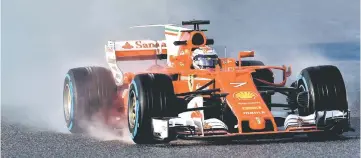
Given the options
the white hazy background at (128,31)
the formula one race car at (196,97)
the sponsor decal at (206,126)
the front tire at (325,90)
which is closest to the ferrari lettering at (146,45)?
the formula one race car at (196,97)

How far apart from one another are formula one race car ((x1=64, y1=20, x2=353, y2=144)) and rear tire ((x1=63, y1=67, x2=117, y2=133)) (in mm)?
19

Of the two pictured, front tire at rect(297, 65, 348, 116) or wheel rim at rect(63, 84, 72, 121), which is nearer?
front tire at rect(297, 65, 348, 116)

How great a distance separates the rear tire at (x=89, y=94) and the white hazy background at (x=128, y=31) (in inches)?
201

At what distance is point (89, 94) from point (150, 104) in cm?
319

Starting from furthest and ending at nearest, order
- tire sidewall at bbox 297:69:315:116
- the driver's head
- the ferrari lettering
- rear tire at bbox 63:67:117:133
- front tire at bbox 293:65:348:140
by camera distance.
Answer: the ferrari lettering < rear tire at bbox 63:67:117:133 < the driver's head < tire sidewall at bbox 297:69:315:116 < front tire at bbox 293:65:348:140

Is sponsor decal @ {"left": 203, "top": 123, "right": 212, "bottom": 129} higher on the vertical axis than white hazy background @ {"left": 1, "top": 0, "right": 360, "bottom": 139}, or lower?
lower

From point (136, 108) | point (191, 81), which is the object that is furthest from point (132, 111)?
point (191, 81)

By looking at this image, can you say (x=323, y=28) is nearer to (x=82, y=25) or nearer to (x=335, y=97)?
(x=82, y=25)

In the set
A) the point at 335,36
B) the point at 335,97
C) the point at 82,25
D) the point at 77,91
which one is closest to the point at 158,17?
the point at 82,25

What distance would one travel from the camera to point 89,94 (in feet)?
76.3

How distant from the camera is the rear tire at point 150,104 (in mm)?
20328

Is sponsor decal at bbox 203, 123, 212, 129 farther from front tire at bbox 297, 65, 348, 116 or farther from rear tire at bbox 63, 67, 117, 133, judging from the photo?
rear tire at bbox 63, 67, 117, 133

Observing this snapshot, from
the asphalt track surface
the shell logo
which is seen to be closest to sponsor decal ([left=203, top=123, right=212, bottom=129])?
the asphalt track surface

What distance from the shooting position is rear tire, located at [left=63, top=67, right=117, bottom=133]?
2322cm
